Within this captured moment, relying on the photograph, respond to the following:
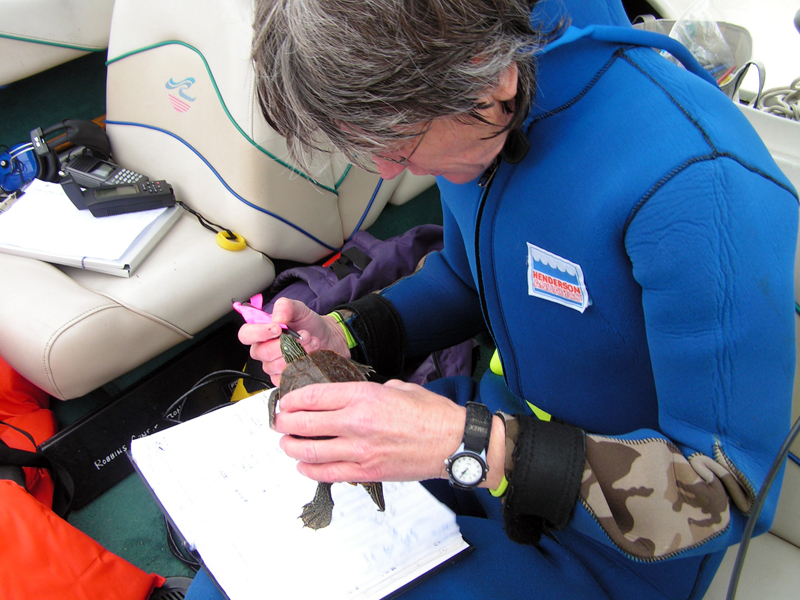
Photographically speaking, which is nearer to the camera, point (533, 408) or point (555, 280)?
point (555, 280)

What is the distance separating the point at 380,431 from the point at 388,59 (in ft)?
1.55

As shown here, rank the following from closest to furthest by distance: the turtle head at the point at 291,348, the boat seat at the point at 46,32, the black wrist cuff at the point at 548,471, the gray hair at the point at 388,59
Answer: the gray hair at the point at 388,59 < the black wrist cuff at the point at 548,471 < the turtle head at the point at 291,348 < the boat seat at the point at 46,32

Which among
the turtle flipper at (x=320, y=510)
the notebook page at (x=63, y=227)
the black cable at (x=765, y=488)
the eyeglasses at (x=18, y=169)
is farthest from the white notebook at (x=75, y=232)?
Answer: the black cable at (x=765, y=488)

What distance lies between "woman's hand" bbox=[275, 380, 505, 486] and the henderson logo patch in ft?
0.73

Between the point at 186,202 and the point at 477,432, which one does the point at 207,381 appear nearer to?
the point at 186,202

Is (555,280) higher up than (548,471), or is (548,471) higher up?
(555,280)

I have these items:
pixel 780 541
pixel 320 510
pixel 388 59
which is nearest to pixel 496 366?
pixel 320 510

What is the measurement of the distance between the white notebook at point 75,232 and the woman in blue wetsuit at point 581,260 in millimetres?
911

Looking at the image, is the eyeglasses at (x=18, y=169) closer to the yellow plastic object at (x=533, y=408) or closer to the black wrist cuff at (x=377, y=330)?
the black wrist cuff at (x=377, y=330)

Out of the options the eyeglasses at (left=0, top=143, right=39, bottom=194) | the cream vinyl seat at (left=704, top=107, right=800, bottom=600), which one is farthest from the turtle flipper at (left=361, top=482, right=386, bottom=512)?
the eyeglasses at (left=0, top=143, right=39, bottom=194)

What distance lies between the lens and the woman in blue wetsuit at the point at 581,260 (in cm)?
57

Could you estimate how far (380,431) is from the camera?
2.18 feet

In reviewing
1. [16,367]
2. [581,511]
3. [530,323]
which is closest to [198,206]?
[16,367]

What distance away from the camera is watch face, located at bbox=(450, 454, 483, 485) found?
2.17 feet
